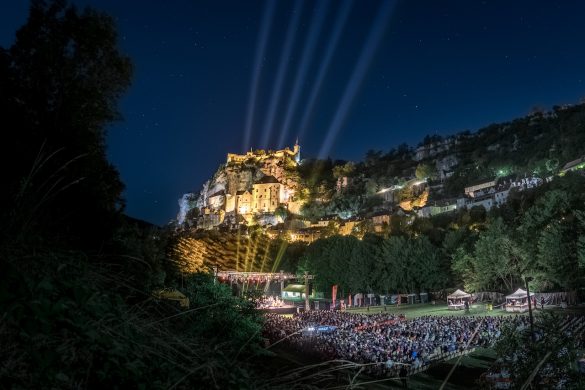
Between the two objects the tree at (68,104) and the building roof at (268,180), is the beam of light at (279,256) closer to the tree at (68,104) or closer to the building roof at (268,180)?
the building roof at (268,180)

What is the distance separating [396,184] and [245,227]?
47.0 m

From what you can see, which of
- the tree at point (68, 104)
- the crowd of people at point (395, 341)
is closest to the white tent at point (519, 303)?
the crowd of people at point (395, 341)

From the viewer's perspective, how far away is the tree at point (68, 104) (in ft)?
27.7

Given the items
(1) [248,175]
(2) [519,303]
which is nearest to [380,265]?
(2) [519,303]

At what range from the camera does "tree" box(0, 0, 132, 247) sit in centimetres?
843

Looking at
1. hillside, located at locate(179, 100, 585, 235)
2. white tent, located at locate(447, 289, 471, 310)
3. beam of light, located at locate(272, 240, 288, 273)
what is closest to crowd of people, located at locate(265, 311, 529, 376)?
white tent, located at locate(447, 289, 471, 310)

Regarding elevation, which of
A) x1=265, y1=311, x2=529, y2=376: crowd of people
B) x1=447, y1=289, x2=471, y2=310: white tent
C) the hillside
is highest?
the hillside

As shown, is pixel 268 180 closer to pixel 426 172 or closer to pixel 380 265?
pixel 426 172

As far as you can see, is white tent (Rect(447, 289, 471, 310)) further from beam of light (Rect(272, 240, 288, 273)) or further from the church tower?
the church tower

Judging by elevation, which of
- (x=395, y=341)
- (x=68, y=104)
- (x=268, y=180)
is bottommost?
(x=395, y=341)

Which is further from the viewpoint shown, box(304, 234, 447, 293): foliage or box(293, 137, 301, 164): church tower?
box(293, 137, 301, 164): church tower

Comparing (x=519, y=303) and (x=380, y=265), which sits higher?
(x=380, y=265)

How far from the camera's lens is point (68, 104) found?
33.5 feet

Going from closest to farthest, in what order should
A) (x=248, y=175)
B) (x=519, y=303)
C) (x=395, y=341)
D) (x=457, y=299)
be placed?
1. (x=395, y=341)
2. (x=519, y=303)
3. (x=457, y=299)
4. (x=248, y=175)
